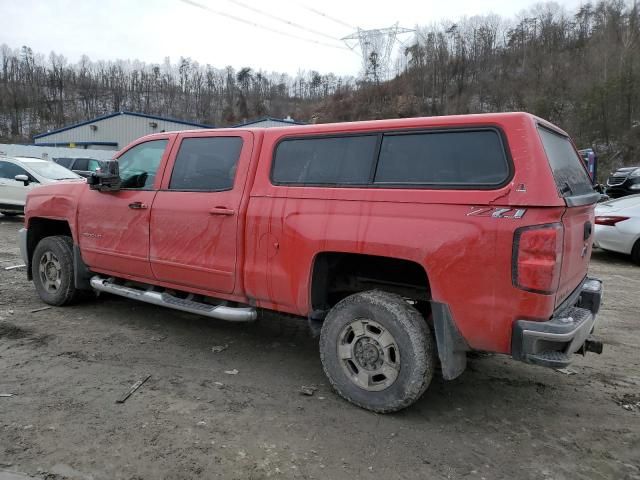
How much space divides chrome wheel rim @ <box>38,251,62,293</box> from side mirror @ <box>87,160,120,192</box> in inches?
47.6

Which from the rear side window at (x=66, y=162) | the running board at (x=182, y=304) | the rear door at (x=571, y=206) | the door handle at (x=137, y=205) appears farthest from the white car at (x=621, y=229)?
the rear side window at (x=66, y=162)

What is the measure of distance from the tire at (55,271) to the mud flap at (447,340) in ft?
13.5

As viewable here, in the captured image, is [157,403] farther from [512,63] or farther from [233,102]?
[233,102]

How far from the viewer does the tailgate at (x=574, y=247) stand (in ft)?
9.71

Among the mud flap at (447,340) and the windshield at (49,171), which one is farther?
the windshield at (49,171)

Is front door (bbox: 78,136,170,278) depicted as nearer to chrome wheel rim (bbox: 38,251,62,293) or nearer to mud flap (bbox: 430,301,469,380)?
chrome wheel rim (bbox: 38,251,62,293)

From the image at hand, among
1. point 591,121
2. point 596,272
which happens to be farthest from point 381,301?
point 591,121

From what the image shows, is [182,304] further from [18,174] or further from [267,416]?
[18,174]

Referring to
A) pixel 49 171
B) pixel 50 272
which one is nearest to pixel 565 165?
pixel 50 272

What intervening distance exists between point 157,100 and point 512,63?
6692cm

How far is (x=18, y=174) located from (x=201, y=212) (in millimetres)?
11221

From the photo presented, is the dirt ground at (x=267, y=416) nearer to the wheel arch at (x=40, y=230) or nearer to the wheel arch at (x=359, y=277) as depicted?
the wheel arch at (x=359, y=277)

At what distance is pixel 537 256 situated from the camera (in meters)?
2.76

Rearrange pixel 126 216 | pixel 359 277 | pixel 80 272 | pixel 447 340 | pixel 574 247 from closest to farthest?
1. pixel 447 340
2. pixel 574 247
3. pixel 359 277
4. pixel 126 216
5. pixel 80 272
